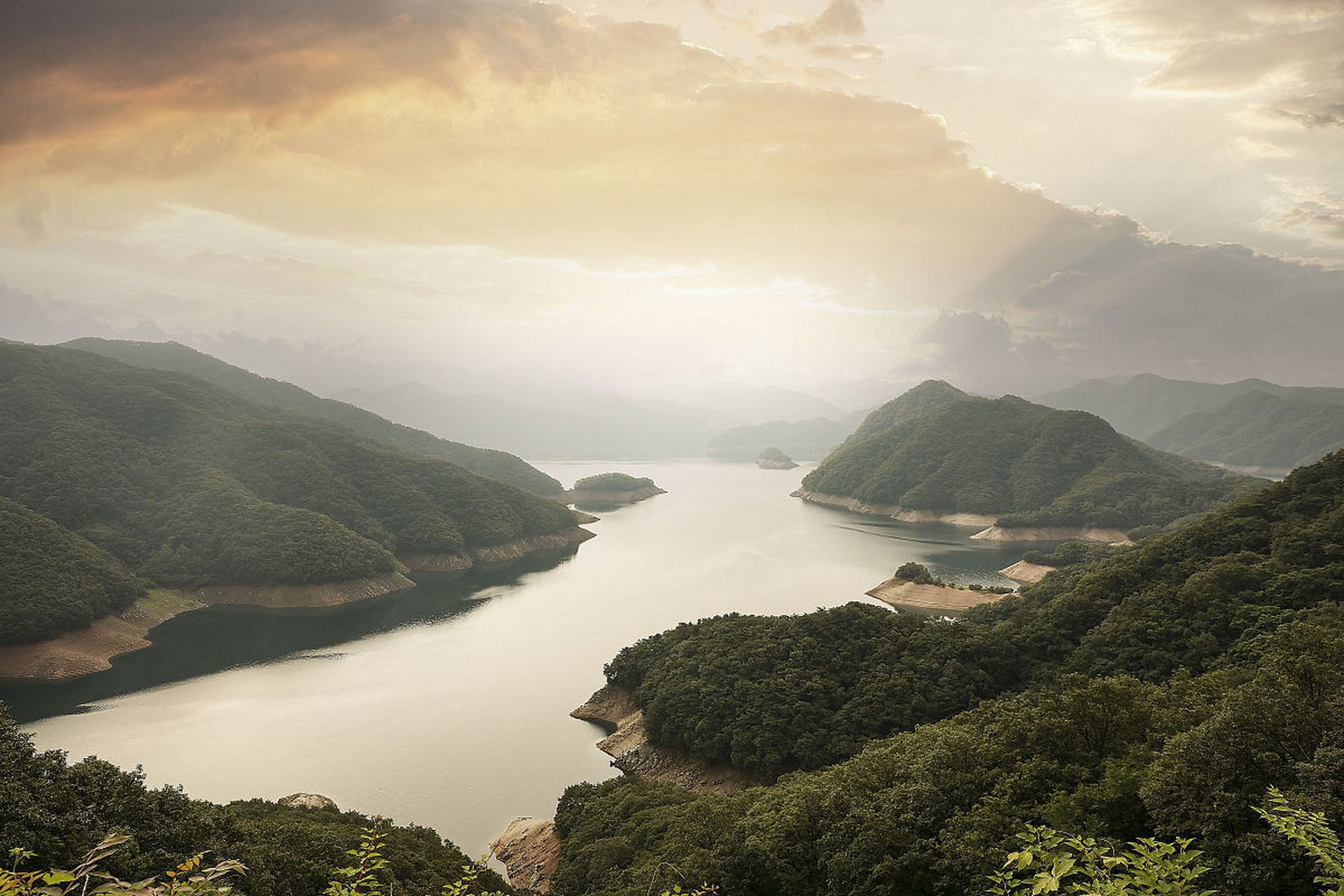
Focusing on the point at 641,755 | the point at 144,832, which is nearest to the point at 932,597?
the point at 641,755

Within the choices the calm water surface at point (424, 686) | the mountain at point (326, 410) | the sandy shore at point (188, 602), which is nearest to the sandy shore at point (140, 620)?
the sandy shore at point (188, 602)

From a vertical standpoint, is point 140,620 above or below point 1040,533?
above

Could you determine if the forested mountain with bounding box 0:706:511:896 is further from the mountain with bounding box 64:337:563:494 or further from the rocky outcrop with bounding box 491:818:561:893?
the mountain with bounding box 64:337:563:494

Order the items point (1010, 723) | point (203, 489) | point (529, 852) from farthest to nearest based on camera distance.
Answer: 1. point (203, 489)
2. point (529, 852)
3. point (1010, 723)

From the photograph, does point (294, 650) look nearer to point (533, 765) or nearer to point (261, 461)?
point (533, 765)

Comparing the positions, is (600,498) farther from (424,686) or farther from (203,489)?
(424,686)

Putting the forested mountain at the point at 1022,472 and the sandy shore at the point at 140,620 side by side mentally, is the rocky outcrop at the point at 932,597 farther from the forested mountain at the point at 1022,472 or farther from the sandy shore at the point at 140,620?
the sandy shore at the point at 140,620

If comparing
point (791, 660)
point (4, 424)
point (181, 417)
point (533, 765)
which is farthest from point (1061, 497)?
point (4, 424)
